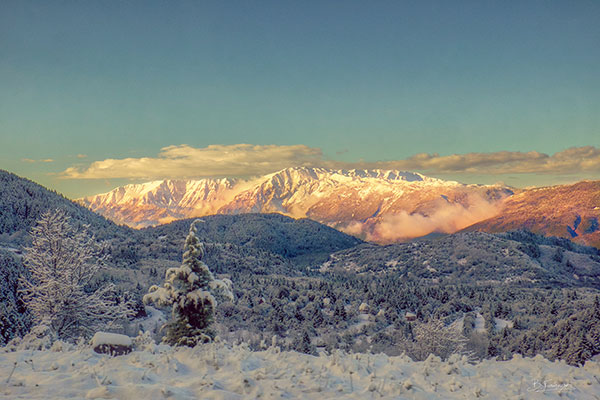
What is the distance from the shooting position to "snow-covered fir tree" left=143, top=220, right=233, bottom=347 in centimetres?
1716

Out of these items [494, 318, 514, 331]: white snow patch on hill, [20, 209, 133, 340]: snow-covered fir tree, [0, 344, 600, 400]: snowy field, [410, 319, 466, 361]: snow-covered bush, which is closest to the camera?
[0, 344, 600, 400]: snowy field

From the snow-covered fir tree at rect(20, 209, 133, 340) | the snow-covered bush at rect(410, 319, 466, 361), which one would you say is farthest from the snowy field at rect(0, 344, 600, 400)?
the snow-covered bush at rect(410, 319, 466, 361)

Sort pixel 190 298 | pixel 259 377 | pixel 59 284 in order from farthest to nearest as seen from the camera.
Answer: pixel 59 284 → pixel 190 298 → pixel 259 377

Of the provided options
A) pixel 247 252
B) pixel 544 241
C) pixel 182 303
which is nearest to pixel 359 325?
pixel 182 303

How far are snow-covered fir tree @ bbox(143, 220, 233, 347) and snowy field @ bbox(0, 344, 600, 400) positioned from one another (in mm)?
3193

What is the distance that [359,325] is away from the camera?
184ft

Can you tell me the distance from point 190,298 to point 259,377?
7337mm

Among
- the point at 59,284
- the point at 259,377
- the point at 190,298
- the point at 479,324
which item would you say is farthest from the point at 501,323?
the point at 59,284

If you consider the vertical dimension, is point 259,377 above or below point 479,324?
above

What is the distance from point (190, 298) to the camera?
17.3 metres

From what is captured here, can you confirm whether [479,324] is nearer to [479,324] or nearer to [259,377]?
[479,324]

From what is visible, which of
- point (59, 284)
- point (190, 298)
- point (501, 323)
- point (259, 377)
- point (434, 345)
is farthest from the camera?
point (501, 323)

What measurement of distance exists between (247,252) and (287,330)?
4593 inches

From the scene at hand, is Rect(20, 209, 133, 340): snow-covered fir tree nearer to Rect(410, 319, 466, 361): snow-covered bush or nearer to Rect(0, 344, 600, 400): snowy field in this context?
Rect(0, 344, 600, 400): snowy field
